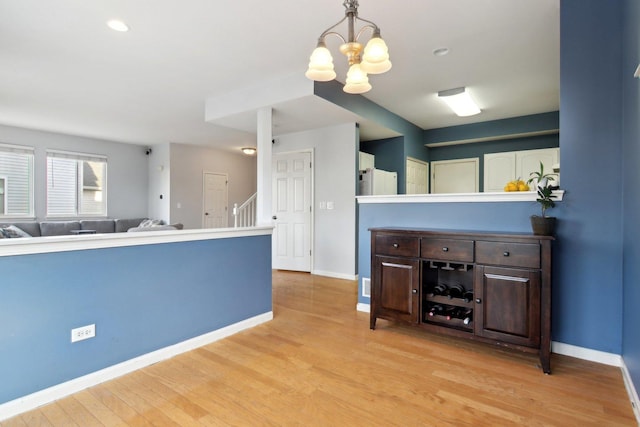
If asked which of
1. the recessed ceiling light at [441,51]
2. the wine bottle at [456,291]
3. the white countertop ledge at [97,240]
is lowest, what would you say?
the wine bottle at [456,291]

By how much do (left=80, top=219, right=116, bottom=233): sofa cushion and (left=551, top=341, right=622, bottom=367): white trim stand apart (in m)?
7.55

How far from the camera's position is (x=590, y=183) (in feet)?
7.97

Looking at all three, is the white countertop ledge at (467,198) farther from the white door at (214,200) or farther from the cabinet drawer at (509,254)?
the white door at (214,200)

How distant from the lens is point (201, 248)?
2832 mm

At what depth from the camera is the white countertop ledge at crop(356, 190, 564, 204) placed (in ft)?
8.71

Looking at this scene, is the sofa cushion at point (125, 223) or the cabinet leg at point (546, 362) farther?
the sofa cushion at point (125, 223)

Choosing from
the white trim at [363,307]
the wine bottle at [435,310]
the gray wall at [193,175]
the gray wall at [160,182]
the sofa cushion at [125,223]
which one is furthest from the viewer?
the gray wall at [193,175]

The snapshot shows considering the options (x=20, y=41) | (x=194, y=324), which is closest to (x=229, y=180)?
(x=20, y=41)

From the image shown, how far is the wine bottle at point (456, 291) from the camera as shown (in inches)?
110

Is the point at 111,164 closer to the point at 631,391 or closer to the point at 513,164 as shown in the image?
the point at 513,164

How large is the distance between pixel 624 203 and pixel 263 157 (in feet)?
10.9

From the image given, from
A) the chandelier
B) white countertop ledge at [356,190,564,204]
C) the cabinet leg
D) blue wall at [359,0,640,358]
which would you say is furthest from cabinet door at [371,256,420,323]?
the chandelier

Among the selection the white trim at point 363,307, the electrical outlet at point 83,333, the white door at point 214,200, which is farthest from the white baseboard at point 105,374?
the white door at point 214,200

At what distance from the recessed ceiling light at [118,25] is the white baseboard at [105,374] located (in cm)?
266
